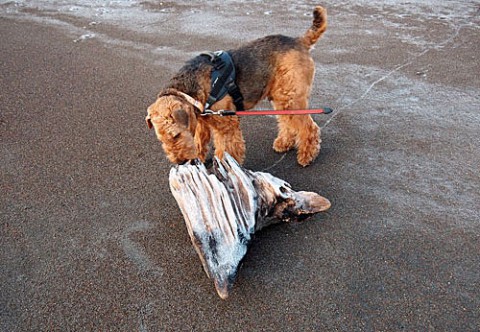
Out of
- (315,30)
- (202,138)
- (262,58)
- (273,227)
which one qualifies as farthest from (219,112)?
(315,30)

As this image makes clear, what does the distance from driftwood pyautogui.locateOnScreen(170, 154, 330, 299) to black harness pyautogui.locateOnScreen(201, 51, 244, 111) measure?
0.77 meters

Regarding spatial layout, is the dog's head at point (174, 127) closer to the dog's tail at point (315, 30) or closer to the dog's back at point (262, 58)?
the dog's back at point (262, 58)

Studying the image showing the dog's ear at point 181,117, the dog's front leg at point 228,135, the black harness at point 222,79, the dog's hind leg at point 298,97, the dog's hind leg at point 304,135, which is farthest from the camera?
the dog's hind leg at point 304,135

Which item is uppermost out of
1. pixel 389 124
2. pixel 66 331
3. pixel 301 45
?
pixel 301 45

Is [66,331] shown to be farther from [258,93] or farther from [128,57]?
[128,57]

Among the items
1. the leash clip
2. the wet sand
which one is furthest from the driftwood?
the leash clip

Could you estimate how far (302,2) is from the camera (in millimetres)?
8617

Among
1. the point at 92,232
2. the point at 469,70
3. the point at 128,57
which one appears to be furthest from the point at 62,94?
the point at 469,70

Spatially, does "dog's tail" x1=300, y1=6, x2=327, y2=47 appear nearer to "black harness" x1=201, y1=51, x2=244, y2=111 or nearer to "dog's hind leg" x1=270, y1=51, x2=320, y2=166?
"dog's hind leg" x1=270, y1=51, x2=320, y2=166

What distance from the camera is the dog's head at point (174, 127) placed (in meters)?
2.93

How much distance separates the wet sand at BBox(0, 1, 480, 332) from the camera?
2.44m

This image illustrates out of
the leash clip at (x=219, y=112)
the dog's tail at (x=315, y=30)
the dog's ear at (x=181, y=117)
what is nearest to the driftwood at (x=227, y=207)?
the dog's ear at (x=181, y=117)

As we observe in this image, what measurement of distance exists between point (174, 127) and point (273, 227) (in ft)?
3.65

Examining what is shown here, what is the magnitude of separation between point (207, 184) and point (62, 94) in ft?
11.8
